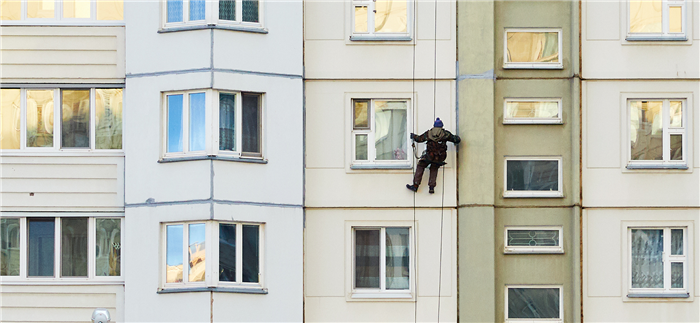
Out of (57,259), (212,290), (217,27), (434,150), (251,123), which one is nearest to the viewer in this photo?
(212,290)

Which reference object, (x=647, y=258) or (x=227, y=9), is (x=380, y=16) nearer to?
(x=227, y=9)

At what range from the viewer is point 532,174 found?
19781 millimetres

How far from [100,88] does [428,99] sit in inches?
266

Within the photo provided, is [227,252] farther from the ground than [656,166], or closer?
closer

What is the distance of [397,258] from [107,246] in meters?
5.93

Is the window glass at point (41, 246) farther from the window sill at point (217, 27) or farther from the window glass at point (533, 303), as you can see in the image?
the window glass at point (533, 303)

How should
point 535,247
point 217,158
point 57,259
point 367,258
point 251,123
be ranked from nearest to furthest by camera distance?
point 217,158 → point 251,123 → point 57,259 → point 535,247 → point 367,258

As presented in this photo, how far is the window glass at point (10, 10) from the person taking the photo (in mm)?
20062

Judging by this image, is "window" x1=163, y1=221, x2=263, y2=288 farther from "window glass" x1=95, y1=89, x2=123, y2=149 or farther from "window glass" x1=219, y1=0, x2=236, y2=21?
"window glass" x1=219, y1=0, x2=236, y2=21

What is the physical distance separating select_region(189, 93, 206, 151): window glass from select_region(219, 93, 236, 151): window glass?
35cm

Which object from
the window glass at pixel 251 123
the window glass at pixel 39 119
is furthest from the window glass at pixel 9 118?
the window glass at pixel 251 123

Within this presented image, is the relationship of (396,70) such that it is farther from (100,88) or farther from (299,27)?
(100,88)

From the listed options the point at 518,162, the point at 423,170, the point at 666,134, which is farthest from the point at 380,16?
the point at 666,134

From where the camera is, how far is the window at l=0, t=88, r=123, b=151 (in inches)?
779
